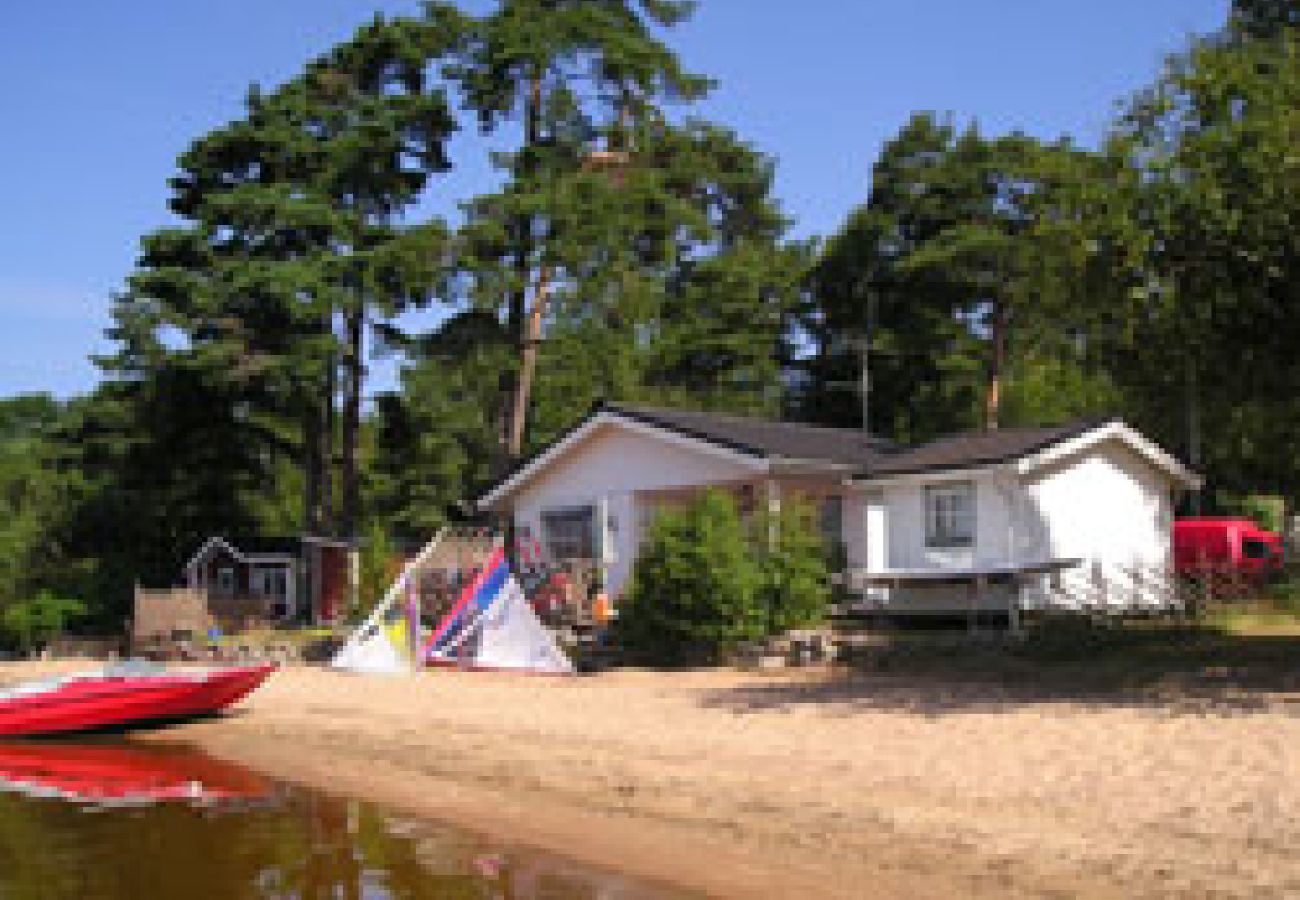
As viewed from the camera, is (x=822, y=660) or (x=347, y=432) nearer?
(x=822, y=660)

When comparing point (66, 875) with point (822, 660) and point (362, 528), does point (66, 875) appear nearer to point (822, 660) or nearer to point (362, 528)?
point (822, 660)

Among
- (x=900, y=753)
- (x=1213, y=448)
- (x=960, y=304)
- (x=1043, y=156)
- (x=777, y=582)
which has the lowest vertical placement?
(x=900, y=753)

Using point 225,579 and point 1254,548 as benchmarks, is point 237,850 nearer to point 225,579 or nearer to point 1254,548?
point 1254,548

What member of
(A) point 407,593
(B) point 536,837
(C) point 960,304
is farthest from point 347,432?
(B) point 536,837

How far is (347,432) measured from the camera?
3800 cm

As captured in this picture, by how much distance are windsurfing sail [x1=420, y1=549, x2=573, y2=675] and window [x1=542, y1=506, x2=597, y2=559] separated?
4.96 metres

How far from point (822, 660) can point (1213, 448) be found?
2122cm

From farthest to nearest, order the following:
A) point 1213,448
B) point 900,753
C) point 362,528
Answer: point 362,528
point 1213,448
point 900,753

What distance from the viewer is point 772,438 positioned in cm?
2659

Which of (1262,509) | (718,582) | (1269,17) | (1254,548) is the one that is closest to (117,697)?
(718,582)

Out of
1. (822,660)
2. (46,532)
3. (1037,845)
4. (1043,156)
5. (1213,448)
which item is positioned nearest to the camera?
(1037,845)

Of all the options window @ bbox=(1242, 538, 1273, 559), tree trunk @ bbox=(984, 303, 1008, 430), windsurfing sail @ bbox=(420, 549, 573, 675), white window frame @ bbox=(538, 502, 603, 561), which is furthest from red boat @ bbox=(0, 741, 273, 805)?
tree trunk @ bbox=(984, 303, 1008, 430)

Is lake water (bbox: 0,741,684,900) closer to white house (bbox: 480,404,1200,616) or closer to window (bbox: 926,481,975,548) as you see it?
white house (bbox: 480,404,1200,616)

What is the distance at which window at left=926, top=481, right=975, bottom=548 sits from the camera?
75.7ft
